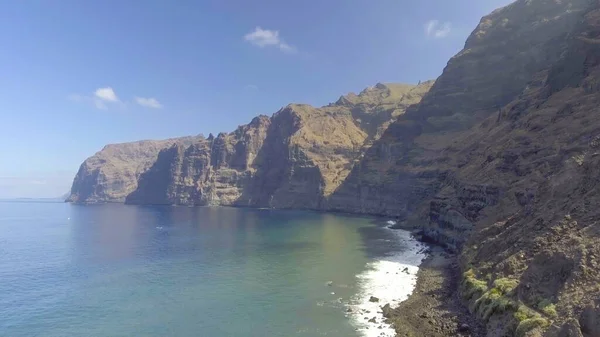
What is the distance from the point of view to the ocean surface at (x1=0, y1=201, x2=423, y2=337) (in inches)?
2109

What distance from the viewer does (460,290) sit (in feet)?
198

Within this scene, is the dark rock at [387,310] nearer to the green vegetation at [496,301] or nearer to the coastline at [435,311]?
the coastline at [435,311]

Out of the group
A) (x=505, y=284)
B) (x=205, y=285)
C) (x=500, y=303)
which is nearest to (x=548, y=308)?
(x=500, y=303)

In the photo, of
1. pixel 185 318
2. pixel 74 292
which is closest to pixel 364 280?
pixel 185 318

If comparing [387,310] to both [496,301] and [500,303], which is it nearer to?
[496,301]

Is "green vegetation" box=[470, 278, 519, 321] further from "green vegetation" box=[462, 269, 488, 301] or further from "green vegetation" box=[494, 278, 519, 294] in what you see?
"green vegetation" box=[462, 269, 488, 301]

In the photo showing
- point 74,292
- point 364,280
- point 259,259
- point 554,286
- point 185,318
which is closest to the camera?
point 554,286

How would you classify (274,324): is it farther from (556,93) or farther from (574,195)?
(556,93)

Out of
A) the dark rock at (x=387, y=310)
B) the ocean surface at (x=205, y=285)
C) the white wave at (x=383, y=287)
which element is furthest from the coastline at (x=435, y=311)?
the ocean surface at (x=205, y=285)

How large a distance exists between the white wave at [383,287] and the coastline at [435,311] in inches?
62.1

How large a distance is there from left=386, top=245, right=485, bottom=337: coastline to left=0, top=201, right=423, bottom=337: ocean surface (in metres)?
2.71

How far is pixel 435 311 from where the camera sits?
54.8 meters

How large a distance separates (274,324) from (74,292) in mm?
40798

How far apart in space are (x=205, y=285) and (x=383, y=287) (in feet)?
109
